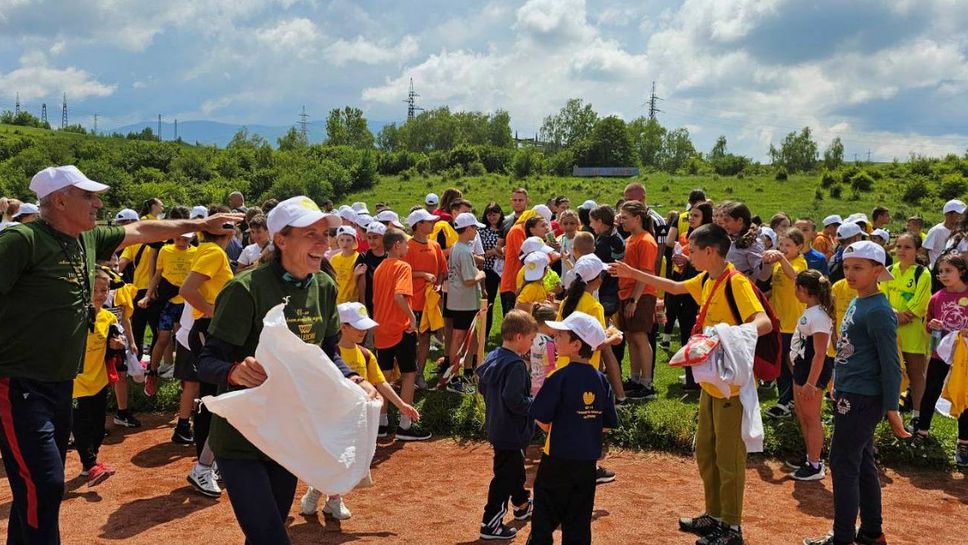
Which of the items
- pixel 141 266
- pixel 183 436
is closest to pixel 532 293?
pixel 183 436

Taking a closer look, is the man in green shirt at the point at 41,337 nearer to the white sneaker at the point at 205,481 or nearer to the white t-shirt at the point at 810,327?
the white sneaker at the point at 205,481

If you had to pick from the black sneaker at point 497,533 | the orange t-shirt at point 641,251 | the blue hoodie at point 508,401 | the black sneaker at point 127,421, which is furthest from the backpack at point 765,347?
the black sneaker at point 127,421

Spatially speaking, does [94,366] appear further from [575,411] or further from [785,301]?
[785,301]

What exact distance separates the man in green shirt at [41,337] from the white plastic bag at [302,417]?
1.28 m

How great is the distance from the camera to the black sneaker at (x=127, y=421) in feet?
28.7

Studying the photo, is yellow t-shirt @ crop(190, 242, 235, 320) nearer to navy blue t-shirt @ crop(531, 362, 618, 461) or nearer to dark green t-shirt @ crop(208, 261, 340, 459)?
dark green t-shirt @ crop(208, 261, 340, 459)

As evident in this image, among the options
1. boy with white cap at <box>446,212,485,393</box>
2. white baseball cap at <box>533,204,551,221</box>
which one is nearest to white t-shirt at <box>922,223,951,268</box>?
white baseball cap at <box>533,204,551,221</box>

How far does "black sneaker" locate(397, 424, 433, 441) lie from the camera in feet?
27.5

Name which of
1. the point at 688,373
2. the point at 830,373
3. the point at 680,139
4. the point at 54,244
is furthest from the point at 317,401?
the point at 680,139

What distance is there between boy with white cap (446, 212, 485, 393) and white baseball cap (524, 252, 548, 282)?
1470 millimetres

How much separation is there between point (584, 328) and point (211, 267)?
347 cm

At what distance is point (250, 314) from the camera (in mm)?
3684

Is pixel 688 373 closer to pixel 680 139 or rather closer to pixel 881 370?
pixel 881 370

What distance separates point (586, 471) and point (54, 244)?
3.29 metres
